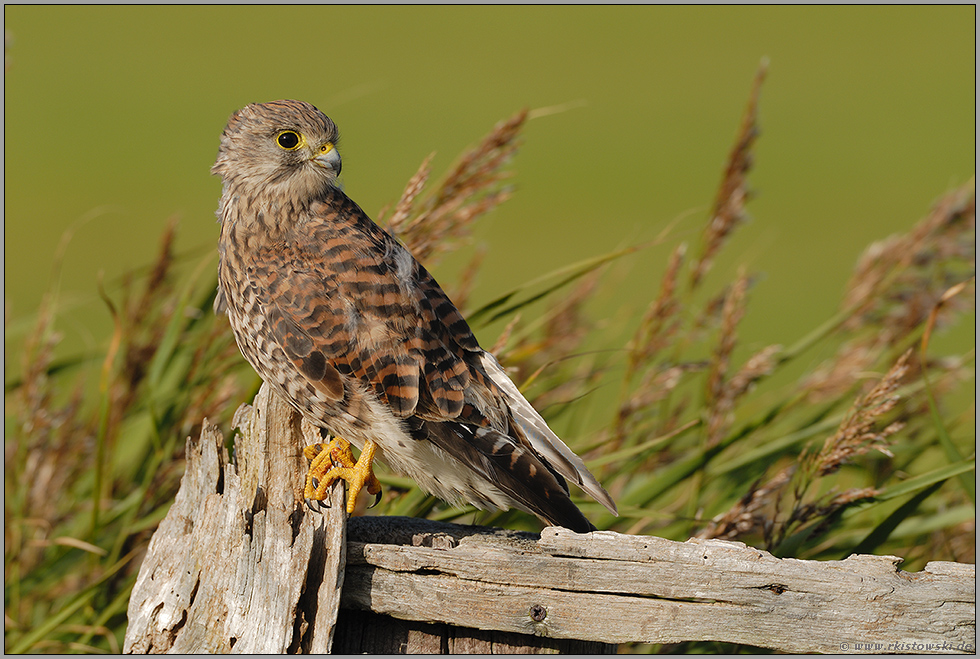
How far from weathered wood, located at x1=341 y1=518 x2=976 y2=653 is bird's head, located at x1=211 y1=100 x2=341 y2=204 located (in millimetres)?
1059

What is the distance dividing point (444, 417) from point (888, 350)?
1.84 metres

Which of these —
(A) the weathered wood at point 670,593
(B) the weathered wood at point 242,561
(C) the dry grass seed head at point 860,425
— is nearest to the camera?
(A) the weathered wood at point 670,593

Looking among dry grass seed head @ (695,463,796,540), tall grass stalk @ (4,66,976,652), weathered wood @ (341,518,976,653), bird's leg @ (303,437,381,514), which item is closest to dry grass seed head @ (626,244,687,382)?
tall grass stalk @ (4,66,976,652)

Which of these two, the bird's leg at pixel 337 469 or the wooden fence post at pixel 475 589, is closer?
the wooden fence post at pixel 475 589

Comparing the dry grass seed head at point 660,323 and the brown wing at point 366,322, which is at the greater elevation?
the dry grass seed head at point 660,323

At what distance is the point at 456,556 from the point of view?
1549 mm

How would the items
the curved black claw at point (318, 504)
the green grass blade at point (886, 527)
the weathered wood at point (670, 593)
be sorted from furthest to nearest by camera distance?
the green grass blade at point (886, 527), the curved black claw at point (318, 504), the weathered wood at point (670, 593)

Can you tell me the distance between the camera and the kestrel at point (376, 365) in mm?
1953

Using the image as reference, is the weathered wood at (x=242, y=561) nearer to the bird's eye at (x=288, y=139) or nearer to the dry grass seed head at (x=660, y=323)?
the bird's eye at (x=288, y=139)

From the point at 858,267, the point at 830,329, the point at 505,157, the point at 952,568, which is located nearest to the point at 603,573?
the point at 952,568

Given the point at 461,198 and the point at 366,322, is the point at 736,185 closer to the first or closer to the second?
the point at 461,198

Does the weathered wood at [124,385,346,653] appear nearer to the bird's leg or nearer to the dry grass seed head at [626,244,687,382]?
the bird's leg

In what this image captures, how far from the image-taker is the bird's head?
7.20 ft

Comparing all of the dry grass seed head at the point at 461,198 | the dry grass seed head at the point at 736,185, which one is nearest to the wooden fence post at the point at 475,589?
the dry grass seed head at the point at 461,198
